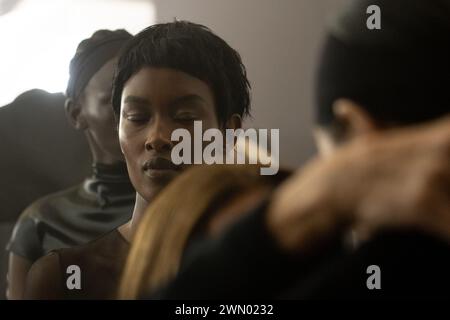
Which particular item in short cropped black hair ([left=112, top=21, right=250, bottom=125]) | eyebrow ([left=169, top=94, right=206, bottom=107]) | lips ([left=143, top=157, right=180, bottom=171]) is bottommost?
lips ([left=143, top=157, right=180, bottom=171])

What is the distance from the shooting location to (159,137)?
1105 mm

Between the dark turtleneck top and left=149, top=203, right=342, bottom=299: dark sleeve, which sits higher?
the dark turtleneck top

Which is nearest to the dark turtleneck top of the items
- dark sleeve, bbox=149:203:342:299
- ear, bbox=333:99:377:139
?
dark sleeve, bbox=149:203:342:299

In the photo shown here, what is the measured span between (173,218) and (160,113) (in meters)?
0.17

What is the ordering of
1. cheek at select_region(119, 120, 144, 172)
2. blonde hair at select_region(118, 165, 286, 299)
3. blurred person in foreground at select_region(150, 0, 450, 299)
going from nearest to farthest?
blurred person in foreground at select_region(150, 0, 450, 299) < blonde hair at select_region(118, 165, 286, 299) < cheek at select_region(119, 120, 144, 172)

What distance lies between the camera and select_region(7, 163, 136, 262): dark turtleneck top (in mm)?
1160

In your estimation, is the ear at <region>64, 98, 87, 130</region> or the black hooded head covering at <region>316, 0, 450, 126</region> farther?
the ear at <region>64, 98, 87, 130</region>

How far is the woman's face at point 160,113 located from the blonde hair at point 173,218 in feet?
0.13

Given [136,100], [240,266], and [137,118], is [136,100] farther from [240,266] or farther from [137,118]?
[240,266]

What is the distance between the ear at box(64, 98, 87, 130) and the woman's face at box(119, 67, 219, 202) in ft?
0.31

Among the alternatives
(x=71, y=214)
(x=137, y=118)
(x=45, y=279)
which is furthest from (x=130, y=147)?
(x=45, y=279)

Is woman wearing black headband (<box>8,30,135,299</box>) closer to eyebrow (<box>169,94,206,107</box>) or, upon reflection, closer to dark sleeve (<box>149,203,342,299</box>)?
eyebrow (<box>169,94,206,107</box>)
